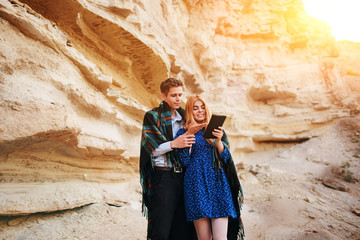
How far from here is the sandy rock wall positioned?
→ 3.09 metres

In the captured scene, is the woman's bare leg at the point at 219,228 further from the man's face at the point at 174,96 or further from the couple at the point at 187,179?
the man's face at the point at 174,96

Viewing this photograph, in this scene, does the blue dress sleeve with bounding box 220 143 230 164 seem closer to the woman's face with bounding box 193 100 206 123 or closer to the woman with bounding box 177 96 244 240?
the woman with bounding box 177 96 244 240

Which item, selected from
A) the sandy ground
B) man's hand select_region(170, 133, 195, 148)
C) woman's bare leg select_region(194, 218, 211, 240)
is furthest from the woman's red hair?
the sandy ground

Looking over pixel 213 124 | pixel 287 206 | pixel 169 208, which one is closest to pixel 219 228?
pixel 169 208

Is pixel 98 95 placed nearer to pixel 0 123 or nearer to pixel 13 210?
pixel 0 123

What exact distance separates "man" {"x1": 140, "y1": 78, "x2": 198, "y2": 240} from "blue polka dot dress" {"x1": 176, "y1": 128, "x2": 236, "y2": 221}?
11 cm

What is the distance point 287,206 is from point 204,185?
4.14 meters

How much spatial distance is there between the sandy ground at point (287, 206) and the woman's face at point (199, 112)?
2377 millimetres

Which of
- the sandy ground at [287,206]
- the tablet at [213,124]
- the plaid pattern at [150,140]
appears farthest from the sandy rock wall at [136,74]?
the tablet at [213,124]

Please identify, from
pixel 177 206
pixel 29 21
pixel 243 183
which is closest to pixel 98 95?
pixel 29 21

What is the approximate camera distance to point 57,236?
A: 2.74 meters

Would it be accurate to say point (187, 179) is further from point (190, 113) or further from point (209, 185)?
point (190, 113)

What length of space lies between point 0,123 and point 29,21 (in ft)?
5.87

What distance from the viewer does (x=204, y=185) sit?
1.91m
